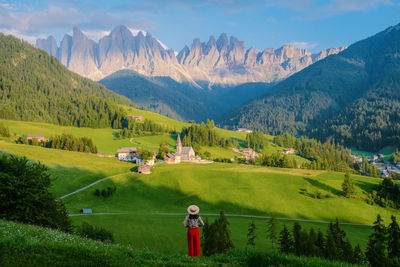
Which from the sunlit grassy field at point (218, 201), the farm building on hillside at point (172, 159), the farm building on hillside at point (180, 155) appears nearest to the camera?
the sunlit grassy field at point (218, 201)

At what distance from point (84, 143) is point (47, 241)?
457 ft

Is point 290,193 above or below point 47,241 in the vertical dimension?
below

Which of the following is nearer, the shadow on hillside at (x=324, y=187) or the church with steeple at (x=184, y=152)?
the shadow on hillside at (x=324, y=187)

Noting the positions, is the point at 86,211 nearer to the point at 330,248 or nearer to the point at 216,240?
the point at 216,240

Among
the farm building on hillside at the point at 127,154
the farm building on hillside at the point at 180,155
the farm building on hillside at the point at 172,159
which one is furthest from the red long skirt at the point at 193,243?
the farm building on hillside at the point at 127,154

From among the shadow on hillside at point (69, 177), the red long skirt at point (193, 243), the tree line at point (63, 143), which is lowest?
the shadow on hillside at point (69, 177)

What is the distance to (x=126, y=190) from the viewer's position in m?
86.6

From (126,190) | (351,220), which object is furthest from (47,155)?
(351,220)

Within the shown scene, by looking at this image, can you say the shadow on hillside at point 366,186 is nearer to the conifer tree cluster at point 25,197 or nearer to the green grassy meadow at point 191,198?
the green grassy meadow at point 191,198

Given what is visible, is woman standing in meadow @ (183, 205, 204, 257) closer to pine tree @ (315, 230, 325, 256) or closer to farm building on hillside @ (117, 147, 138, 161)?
pine tree @ (315, 230, 325, 256)

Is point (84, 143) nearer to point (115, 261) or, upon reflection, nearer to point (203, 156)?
point (203, 156)

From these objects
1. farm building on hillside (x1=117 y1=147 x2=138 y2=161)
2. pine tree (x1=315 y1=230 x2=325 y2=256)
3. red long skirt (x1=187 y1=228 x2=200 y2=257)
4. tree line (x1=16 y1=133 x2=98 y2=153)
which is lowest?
pine tree (x1=315 y1=230 x2=325 y2=256)

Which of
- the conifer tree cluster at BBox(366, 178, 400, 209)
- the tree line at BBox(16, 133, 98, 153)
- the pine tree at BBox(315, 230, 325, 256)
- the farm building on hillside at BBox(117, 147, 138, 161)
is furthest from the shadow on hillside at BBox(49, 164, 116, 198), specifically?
the conifer tree cluster at BBox(366, 178, 400, 209)

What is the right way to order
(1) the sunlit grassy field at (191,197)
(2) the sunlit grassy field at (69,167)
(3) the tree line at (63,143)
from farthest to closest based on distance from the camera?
(3) the tree line at (63,143) < (2) the sunlit grassy field at (69,167) < (1) the sunlit grassy field at (191,197)
